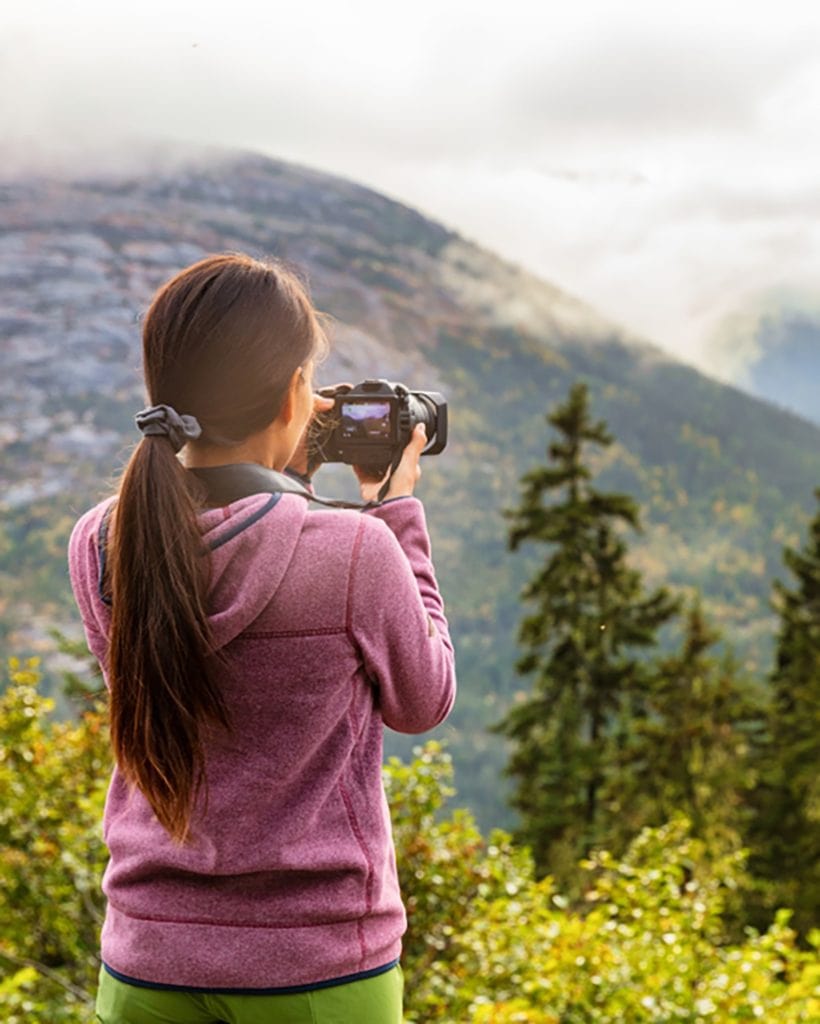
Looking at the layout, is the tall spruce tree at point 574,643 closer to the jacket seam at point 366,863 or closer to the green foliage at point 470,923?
the green foliage at point 470,923

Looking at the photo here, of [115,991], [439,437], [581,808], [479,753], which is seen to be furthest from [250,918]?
[479,753]

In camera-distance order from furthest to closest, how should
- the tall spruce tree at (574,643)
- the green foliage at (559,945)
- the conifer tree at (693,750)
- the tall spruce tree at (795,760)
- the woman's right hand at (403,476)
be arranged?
the tall spruce tree at (574,643) < the tall spruce tree at (795,760) < the conifer tree at (693,750) < the green foliage at (559,945) < the woman's right hand at (403,476)

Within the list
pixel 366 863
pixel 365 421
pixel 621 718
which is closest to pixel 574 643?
pixel 621 718

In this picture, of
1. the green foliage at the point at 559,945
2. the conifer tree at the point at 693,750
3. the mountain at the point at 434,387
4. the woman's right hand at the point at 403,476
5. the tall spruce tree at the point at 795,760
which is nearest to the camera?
the woman's right hand at the point at 403,476

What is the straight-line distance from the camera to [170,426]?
131 centimetres

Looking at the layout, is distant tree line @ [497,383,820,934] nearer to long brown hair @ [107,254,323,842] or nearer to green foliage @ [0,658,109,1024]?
green foliage @ [0,658,109,1024]

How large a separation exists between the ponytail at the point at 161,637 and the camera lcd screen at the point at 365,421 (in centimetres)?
42

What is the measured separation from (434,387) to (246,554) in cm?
12253

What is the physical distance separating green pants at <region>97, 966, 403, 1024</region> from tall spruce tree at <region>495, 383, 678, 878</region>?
53.1 ft

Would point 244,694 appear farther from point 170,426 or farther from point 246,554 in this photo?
point 170,426

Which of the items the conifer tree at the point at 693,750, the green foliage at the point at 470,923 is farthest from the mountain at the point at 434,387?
the green foliage at the point at 470,923

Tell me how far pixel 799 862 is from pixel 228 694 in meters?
18.8

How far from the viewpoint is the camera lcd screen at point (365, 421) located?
1.66 meters

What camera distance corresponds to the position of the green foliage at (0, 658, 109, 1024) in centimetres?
478
